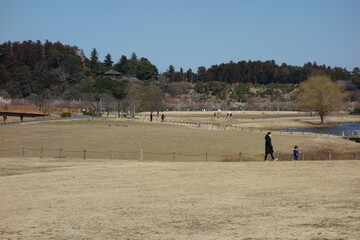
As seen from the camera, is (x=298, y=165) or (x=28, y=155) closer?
(x=298, y=165)

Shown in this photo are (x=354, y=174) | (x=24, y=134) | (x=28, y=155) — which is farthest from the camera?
(x=24, y=134)

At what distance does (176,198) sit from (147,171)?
9.20 m

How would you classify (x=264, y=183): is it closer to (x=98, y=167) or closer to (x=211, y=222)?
(x=211, y=222)

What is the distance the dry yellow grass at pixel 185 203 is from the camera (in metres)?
14.0

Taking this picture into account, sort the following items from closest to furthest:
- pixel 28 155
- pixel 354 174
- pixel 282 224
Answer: pixel 282 224, pixel 354 174, pixel 28 155

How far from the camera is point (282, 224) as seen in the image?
47.1 ft

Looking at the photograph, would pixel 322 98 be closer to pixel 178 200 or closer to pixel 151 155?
pixel 151 155

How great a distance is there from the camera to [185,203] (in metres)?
18.4

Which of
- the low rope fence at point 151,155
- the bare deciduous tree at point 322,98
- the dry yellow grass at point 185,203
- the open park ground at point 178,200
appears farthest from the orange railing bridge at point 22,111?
the dry yellow grass at point 185,203

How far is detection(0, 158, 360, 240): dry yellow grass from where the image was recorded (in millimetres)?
14047

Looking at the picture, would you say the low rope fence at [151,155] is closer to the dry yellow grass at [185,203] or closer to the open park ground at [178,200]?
the open park ground at [178,200]

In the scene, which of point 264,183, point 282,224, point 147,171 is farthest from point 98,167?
point 282,224

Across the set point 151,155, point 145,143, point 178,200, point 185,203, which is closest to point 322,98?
point 145,143

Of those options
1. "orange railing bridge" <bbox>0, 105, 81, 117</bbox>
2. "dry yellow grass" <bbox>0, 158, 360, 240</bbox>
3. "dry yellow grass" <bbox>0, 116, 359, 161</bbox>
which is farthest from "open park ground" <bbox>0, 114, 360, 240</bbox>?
"orange railing bridge" <bbox>0, 105, 81, 117</bbox>
